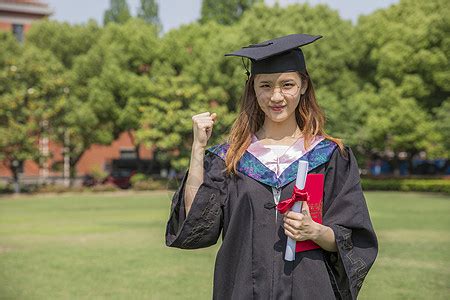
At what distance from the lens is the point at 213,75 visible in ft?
101

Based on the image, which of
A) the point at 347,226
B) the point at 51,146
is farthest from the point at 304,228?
the point at 51,146

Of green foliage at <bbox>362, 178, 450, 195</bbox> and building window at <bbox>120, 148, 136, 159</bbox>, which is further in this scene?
building window at <bbox>120, 148, 136, 159</bbox>

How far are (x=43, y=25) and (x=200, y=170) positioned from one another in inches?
1357

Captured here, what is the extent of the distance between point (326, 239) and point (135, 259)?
7.79 m

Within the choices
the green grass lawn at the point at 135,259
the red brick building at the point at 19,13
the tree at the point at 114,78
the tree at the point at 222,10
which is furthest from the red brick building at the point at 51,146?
the green grass lawn at the point at 135,259

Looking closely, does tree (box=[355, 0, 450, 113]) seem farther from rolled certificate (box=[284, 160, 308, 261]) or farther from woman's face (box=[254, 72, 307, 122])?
rolled certificate (box=[284, 160, 308, 261])

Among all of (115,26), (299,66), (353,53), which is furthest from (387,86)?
(299,66)

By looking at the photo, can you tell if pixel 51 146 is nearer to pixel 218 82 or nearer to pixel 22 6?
pixel 22 6

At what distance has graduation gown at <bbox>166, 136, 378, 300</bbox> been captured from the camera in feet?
8.82

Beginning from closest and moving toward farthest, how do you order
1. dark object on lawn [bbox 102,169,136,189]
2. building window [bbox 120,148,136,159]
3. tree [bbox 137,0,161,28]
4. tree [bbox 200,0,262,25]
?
dark object on lawn [bbox 102,169,136,189], building window [bbox 120,148,136,159], tree [bbox 200,0,262,25], tree [bbox 137,0,161,28]

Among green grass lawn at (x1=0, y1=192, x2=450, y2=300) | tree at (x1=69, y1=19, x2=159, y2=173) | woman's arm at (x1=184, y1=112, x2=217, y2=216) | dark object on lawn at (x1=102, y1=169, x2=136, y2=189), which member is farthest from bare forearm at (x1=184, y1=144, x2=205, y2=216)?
dark object on lawn at (x1=102, y1=169, x2=136, y2=189)

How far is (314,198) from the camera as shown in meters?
2.66

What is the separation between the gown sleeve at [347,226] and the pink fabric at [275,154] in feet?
0.42

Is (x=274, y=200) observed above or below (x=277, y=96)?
below
